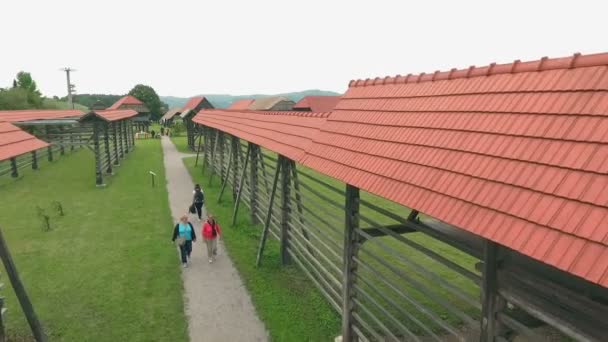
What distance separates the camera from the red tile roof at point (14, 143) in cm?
596

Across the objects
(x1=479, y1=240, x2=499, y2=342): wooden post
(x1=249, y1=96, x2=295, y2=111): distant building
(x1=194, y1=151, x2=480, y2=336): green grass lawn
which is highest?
(x1=249, y1=96, x2=295, y2=111): distant building

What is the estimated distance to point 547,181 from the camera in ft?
10.2

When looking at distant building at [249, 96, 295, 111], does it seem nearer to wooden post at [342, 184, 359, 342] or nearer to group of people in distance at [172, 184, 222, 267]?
group of people in distance at [172, 184, 222, 267]

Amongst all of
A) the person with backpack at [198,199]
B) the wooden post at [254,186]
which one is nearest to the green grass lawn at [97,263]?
the person with backpack at [198,199]

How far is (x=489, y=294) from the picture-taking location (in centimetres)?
393

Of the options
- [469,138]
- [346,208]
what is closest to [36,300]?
[346,208]

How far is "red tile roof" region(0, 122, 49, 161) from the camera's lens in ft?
19.5

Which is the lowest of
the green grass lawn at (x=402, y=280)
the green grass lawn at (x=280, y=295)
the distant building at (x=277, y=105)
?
the green grass lawn at (x=280, y=295)

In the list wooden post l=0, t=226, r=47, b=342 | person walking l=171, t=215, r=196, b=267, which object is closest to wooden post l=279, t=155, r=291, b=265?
person walking l=171, t=215, r=196, b=267

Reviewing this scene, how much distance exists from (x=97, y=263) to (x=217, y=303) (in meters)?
3.91

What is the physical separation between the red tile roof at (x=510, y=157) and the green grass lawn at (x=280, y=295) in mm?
3414

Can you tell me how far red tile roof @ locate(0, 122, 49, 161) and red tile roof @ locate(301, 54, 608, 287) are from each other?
4630 millimetres

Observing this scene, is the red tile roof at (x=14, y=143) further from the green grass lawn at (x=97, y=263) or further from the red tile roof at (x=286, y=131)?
the red tile roof at (x=286, y=131)

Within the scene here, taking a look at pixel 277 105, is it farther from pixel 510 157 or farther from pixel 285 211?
pixel 510 157
